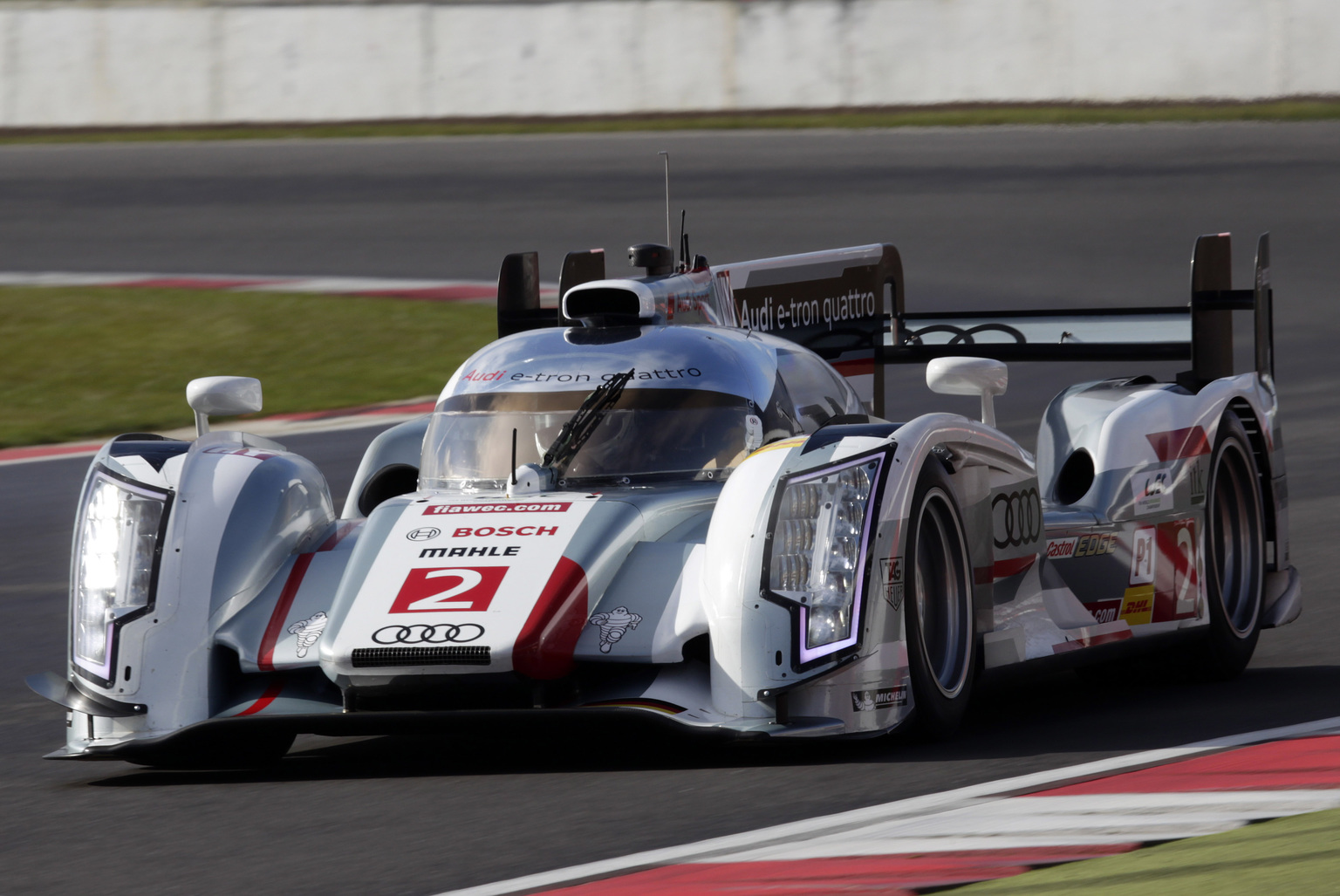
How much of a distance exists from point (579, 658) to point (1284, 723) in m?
2.13

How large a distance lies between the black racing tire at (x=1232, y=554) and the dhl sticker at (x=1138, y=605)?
0.32 m

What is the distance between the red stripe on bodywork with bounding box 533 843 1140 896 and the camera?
4512 millimetres

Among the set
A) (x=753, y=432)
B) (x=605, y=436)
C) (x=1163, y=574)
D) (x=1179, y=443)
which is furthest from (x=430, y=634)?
(x=1179, y=443)

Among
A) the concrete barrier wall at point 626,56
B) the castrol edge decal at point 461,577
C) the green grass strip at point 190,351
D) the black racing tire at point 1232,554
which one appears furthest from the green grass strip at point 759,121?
the castrol edge decal at point 461,577

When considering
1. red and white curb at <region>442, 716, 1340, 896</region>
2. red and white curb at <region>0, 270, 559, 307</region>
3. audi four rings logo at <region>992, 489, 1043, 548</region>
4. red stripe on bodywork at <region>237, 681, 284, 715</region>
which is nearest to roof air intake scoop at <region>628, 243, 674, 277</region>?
audi four rings logo at <region>992, 489, 1043, 548</region>

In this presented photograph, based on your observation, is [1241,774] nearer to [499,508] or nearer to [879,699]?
[879,699]

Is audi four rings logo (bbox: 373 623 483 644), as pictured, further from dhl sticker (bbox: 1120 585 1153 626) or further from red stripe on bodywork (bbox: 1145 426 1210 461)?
red stripe on bodywork (bbox: 1145 426 1210 461)

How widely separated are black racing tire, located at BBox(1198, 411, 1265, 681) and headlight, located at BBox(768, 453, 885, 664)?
2.12 metres

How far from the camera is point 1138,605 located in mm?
7348

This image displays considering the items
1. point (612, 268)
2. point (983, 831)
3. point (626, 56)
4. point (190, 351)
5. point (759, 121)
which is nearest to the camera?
point (983, 831)

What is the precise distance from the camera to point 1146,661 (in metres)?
7.73

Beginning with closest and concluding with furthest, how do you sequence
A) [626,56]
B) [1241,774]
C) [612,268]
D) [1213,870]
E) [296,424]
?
[1213,870] → [1241,774] → [296,424] → [612,268] → [626,56]

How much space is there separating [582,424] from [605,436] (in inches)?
3.3

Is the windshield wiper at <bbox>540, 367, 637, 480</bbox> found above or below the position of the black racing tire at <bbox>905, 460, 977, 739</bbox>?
above
